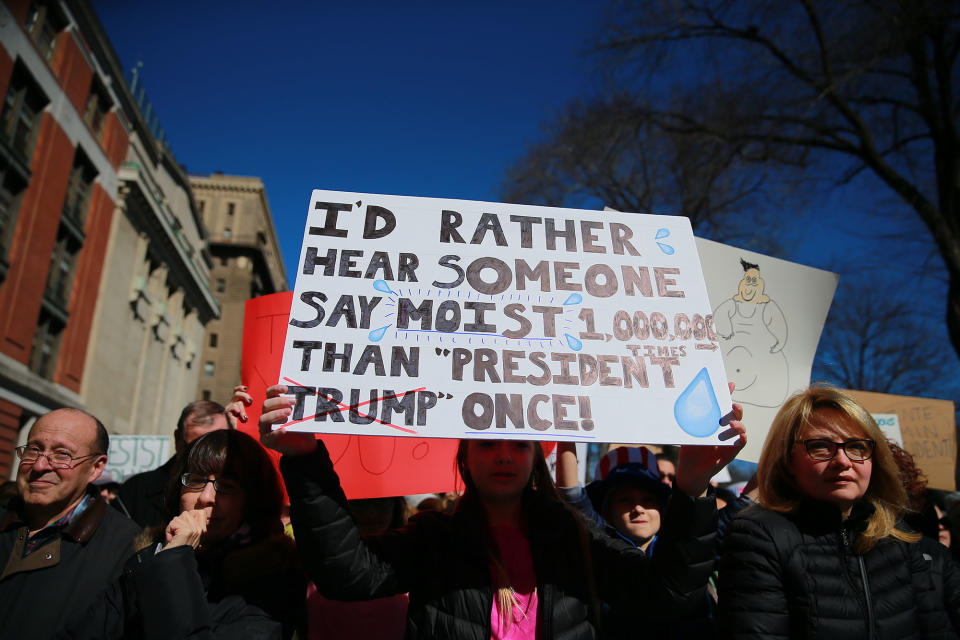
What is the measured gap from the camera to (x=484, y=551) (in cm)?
184

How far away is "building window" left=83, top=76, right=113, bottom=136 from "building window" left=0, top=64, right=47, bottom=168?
318cm

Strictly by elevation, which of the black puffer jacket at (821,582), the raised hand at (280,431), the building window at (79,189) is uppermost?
the building window at (79,189)

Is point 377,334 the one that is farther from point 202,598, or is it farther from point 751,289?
point 751,289

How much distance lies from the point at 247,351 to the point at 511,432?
5.13 feet

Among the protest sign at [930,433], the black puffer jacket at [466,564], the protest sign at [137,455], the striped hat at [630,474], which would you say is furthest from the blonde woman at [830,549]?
the protest sign at [137,455]

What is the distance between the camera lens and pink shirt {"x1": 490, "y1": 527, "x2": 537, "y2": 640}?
1768 mm

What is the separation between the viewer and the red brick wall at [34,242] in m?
16.8

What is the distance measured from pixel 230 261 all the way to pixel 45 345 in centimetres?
3656

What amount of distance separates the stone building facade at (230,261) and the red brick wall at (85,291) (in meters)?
28.2

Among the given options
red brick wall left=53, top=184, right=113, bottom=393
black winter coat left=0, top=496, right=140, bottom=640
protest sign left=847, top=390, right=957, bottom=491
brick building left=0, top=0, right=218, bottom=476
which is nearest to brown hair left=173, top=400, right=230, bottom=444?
black winter coat left=0, top=496, right=140, bottom=640

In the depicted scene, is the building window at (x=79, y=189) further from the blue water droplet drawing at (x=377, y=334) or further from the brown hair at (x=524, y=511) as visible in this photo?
the brown hair at (x=524, y=511)

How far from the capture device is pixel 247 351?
2.85 meters

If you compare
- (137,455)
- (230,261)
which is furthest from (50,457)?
(230,261)

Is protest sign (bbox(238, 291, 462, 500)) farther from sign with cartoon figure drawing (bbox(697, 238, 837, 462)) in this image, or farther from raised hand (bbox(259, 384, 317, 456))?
sign with cartoon figure drawing (bbox(697, 238, 837, 462))
